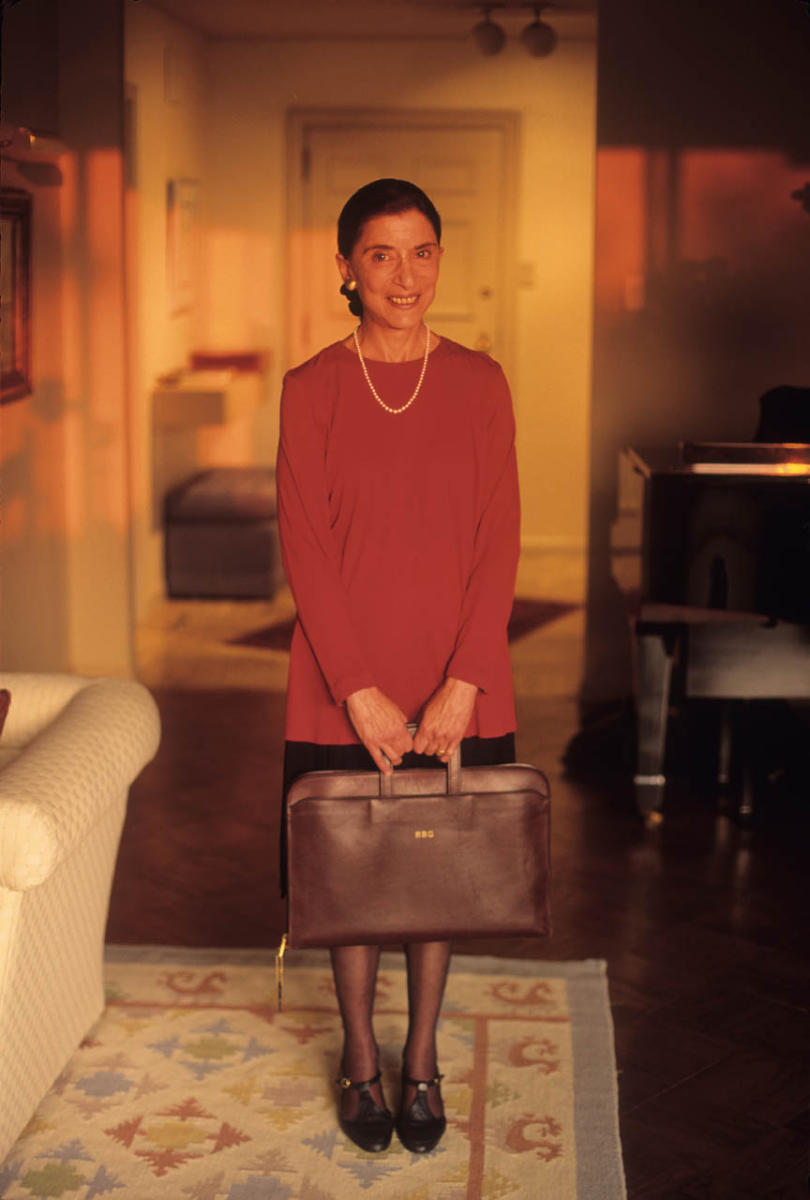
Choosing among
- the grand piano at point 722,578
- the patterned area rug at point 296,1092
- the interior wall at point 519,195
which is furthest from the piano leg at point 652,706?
the interior wall at point 519,195

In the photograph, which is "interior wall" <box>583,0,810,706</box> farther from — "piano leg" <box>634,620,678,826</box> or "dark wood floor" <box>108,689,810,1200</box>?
"piano leg" <box>634,620,678,826</box>

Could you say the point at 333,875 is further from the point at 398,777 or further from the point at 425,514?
the point at 425,514

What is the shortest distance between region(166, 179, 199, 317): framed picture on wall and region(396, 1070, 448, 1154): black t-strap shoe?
5341 mm

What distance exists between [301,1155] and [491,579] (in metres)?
1.01

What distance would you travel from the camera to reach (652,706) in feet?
13.0

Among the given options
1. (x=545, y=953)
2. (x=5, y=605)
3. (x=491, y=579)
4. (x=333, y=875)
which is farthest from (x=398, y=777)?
(x=5, y=605)

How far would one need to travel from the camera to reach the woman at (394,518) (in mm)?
2232

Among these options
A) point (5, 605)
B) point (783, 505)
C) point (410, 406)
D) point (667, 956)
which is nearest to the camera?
point (410, 406)

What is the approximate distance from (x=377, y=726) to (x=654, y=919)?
145 cm

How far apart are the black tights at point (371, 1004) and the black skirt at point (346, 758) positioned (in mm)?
199

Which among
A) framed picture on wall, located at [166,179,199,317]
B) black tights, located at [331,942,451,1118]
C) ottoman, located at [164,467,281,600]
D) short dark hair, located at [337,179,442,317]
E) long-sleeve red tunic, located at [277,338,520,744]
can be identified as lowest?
black tights, located at [331,942,451,1118]

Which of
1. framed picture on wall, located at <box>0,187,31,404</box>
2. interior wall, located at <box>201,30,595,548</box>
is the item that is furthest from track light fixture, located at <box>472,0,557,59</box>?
framed picture on wall, located at <box>0,187,31,404</box>

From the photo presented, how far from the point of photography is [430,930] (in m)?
2.29

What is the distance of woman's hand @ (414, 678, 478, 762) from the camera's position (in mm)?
2250
